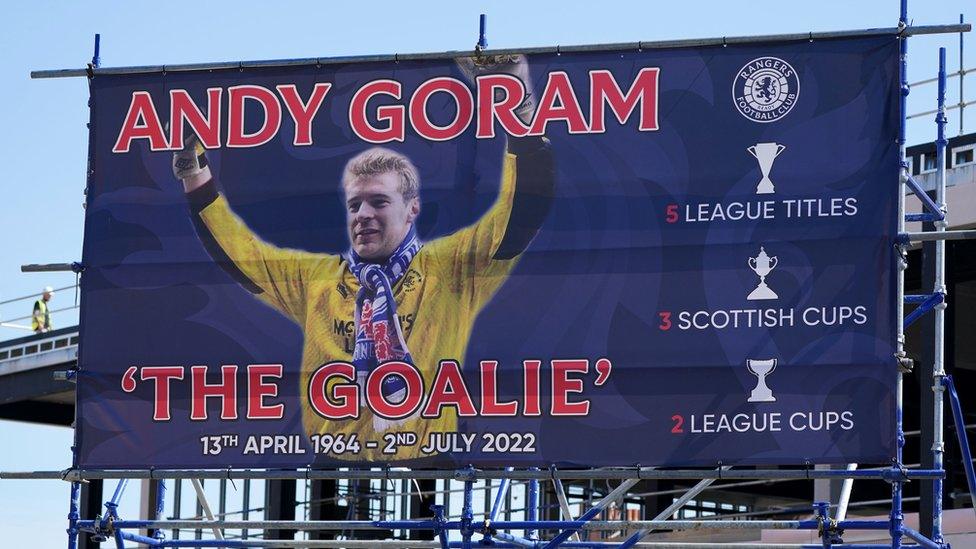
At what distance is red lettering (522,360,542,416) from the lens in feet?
47.5

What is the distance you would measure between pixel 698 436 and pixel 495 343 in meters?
1.89

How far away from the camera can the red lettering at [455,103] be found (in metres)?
15.1

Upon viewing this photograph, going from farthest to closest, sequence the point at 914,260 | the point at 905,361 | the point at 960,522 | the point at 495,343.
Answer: the point at 914,260 < the point at 960,522 < the point at 495,343 < the point at 905,361

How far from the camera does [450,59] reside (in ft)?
50.0

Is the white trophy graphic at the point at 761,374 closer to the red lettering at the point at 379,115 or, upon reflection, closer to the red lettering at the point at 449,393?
the red lettering at the point at 449,393

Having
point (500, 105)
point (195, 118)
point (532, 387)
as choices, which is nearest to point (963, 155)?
point (500, 105)

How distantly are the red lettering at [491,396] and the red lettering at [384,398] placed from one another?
54cm

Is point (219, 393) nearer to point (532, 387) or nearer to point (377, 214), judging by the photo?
point (377, 214)

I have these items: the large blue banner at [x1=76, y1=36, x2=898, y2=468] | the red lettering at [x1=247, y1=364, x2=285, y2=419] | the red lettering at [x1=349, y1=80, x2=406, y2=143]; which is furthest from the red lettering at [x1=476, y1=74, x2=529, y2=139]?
the red lettering at [x1=247, y1=364, x2=285, y2=419]

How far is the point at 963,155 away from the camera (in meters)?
19.8

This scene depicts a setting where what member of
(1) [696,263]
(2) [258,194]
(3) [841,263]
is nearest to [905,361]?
(3) [841,263]

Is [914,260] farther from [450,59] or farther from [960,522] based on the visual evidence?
[450,59]

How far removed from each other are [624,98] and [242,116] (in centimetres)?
343

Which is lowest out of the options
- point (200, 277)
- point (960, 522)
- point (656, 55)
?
point (960, 522)
